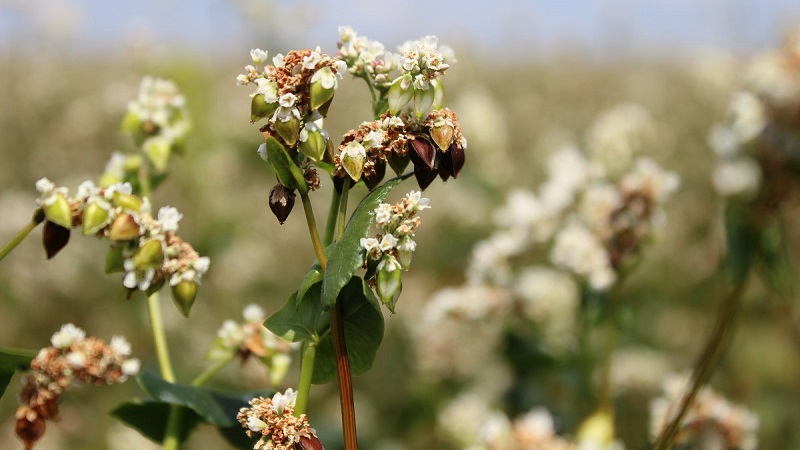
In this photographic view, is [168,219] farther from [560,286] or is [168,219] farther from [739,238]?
[560,286]

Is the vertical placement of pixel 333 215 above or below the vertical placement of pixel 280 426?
above

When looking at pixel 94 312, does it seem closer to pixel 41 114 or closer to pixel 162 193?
pixel 162 193

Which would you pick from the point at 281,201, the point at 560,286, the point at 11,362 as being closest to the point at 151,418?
the point at 11,362

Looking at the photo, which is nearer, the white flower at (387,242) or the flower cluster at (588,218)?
the white flower at (387,242)

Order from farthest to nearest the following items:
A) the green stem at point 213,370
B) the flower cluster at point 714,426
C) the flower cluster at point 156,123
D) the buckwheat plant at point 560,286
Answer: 1. the buckwheat plant at point 560,286
2. the flower cluster at point 714,426
3. the flower cluster at point 156,123
4. the green stem at point 213,370

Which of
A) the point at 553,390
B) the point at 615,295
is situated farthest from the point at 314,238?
the point at 553,390

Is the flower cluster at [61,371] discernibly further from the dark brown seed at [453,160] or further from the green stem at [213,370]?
the dark brown seed at [453,160]

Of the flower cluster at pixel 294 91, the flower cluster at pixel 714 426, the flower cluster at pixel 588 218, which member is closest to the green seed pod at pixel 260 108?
the flower cluster at pixel 294 91
